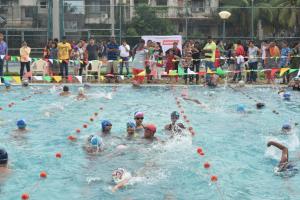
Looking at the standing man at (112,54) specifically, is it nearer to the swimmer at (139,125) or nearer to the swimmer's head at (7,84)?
the swimmer's head at (7,84)

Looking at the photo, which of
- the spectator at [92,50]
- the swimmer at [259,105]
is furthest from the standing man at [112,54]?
the swimmer at [259,105]

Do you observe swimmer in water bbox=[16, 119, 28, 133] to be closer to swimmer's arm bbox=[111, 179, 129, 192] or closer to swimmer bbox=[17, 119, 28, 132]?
swimmer bbox=[17, 119, 28, 132]

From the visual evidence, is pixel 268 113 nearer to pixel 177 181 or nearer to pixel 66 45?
pixel 177 181

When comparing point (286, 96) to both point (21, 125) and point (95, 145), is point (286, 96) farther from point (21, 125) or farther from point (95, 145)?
point (95, 145)

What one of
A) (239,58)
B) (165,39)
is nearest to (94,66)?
(165,39)

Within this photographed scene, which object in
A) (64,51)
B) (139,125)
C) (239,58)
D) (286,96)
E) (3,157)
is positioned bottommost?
(3,157)

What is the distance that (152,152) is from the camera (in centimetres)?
1077

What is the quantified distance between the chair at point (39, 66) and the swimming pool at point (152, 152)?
4439 mm

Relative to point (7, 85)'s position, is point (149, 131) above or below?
below

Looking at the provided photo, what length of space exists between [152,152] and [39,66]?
13963 mm

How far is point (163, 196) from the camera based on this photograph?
316 inches

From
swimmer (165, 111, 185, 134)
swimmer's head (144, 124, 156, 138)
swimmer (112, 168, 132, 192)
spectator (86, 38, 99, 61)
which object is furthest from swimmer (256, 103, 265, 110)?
swimmer (112, 168, 132, 192)

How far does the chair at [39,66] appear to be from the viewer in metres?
23.4

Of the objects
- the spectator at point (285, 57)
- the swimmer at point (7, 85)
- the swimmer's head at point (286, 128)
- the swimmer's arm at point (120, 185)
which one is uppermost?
the spectator at point (285, 57)
